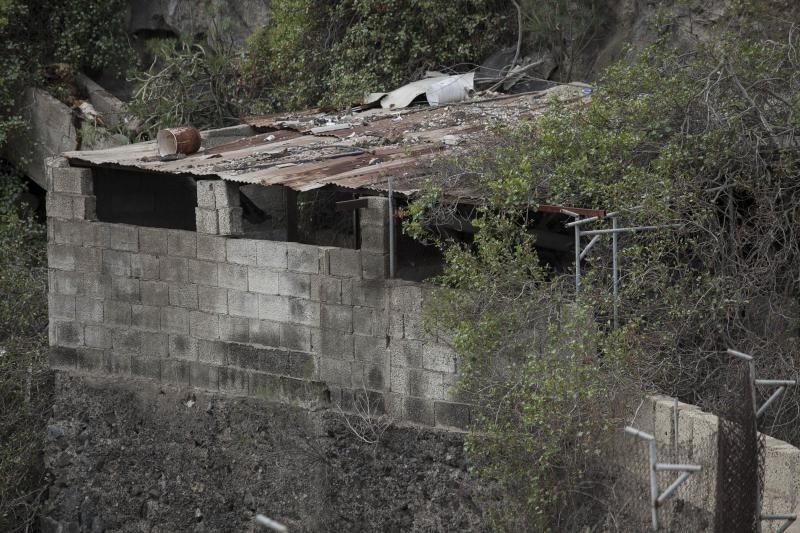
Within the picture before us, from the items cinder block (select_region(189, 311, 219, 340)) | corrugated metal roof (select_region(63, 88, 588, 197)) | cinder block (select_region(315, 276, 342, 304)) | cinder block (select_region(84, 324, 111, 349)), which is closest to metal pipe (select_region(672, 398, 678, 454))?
corrugated metal roof (select_region(63, 88, 588, 197))

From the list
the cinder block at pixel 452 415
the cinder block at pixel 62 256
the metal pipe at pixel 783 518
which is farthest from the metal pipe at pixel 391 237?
the metal pipe at pixel 783 518

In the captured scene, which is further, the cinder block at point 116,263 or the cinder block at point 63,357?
the cinder block at point 63,357

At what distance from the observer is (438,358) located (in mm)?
9672

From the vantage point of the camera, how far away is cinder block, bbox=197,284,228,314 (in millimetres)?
10922

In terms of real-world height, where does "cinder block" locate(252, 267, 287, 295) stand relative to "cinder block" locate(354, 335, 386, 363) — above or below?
above

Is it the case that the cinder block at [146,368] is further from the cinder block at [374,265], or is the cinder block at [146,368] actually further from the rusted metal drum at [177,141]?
the cinder block at [374,265]

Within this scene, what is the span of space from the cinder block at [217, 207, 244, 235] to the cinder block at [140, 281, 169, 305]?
0.93m

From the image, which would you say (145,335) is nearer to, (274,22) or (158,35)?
(274,22)

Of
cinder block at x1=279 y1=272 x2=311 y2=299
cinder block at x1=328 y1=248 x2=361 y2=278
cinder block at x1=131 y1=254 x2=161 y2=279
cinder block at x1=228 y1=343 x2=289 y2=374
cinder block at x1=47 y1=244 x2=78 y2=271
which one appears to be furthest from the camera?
cinder block at x1=47 y1=244 x2=78 y2=271

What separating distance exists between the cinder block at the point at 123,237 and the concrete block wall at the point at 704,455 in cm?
537

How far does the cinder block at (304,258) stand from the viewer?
33.7 feet

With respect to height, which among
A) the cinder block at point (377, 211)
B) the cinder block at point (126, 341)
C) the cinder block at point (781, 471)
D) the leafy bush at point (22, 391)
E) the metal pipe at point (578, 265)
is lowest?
the leafy bush at point (22, 391)

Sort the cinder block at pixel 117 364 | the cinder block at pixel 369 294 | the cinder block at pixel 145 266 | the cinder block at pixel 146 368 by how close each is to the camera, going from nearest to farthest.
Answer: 1. the cinder block at pixel 369 294
2. the cinder block at pixel 145 266
3. the cinder block at pixel 146 368
4. the cinder block at pixel 117 364

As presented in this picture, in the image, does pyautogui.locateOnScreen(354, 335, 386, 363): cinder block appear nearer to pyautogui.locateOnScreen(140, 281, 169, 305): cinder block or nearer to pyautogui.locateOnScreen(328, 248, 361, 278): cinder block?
pyautogui.locateOnScreen(328, 248, 361, 278): cinder block
